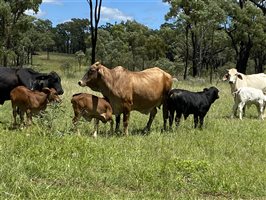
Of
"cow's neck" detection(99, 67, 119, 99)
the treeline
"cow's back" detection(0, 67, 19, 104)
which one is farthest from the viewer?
the treeline

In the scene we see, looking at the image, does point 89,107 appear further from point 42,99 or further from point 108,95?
point 42,99

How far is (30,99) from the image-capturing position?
10.3 m

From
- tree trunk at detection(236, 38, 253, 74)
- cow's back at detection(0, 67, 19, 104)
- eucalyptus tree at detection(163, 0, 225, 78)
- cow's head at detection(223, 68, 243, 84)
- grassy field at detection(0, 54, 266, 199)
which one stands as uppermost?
eucalyptus tree at detection(163, 0, 225, 78)

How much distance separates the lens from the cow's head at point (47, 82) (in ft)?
38.4

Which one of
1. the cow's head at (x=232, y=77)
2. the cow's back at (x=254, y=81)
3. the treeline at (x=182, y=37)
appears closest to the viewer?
the cow's head at (x=232, y=77)

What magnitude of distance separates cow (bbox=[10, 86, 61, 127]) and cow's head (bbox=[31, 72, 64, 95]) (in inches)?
37.4

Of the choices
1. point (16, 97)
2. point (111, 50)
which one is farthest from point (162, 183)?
point (111, 50)

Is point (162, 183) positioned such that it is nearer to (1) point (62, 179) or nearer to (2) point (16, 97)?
(1) point (62, 179)

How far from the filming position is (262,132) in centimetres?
1223

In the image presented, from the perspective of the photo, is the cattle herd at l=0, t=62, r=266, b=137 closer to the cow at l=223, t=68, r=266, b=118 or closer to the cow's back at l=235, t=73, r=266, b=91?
the cow at l=223, t=68, r=266, b=118

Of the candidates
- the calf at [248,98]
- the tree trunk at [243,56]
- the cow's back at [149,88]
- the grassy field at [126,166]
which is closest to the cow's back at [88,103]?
the grassy field at [126,166]

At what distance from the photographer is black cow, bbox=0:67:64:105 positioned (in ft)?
37.7

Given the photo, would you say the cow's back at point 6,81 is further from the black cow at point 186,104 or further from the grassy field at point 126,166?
the black cow at point 186,104

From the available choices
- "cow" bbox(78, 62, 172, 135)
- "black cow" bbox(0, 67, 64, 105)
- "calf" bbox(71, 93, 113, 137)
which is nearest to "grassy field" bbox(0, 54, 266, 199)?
"calf" bbox(71, 93, 113, 137)
